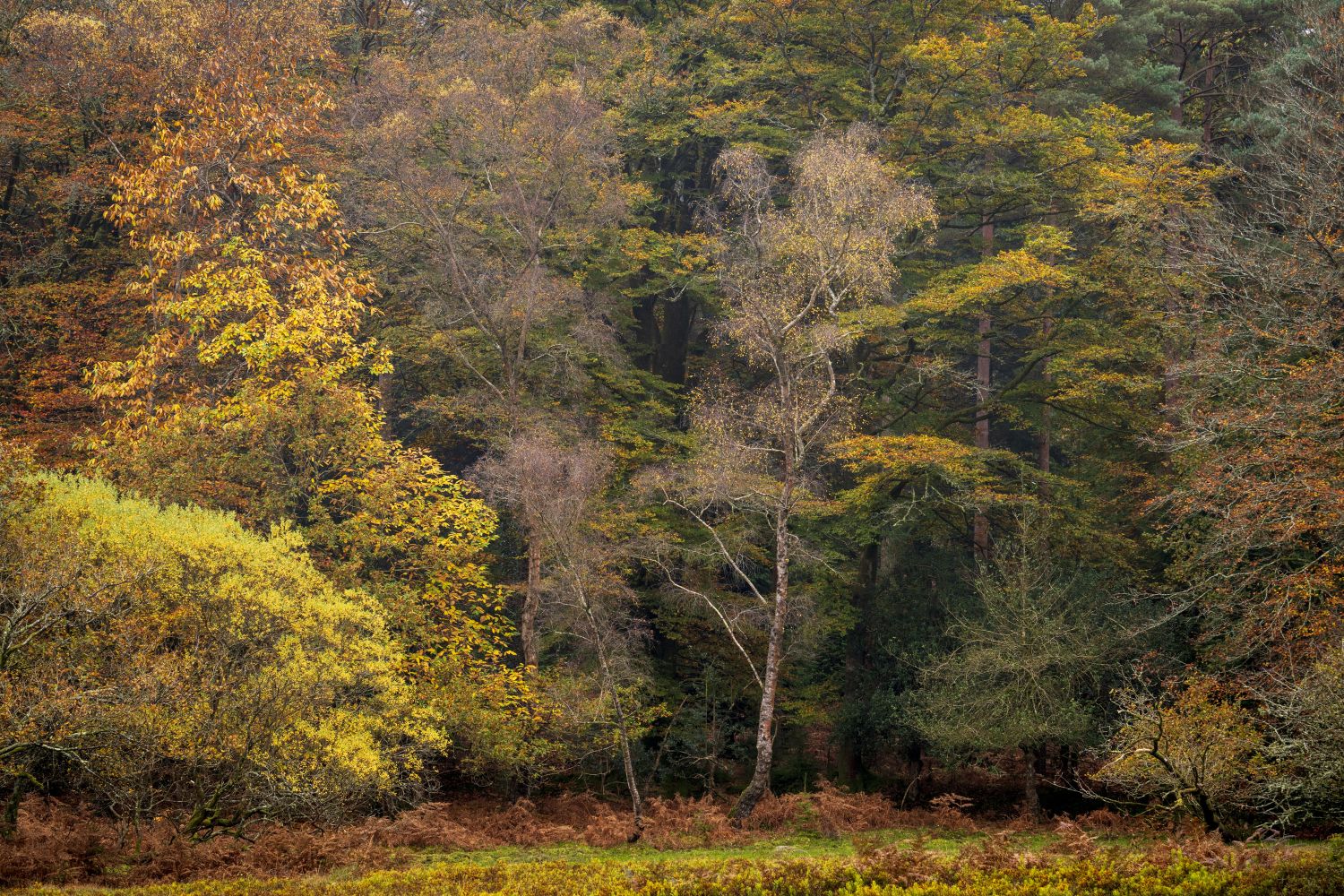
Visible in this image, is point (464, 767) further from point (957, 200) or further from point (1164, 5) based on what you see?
point (1164, 5)

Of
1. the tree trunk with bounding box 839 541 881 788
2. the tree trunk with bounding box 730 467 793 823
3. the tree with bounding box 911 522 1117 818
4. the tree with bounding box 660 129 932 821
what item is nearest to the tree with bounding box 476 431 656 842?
the tree with bounding box 660 129 932 821

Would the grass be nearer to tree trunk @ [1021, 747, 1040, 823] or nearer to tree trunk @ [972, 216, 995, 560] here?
tree trunk @ [1021, 747, 1040, 823]

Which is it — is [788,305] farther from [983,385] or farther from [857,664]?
[857,664]

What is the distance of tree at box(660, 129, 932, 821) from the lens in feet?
68.1

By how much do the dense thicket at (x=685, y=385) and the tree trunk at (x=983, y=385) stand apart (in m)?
0.16

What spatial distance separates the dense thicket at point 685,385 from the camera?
1708cm

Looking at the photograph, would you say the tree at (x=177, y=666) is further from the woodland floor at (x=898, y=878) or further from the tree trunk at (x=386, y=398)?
the tree trunk at (x=386, y=398)

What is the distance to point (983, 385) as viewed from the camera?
26.9 metres

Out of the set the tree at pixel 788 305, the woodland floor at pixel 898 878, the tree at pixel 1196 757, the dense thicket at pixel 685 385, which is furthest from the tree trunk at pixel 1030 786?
the woodland floor at pixel 898 878

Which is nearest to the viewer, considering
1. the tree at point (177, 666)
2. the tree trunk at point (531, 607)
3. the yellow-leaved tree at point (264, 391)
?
the tree at point (177, 666)

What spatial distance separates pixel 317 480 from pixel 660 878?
13.7 metres

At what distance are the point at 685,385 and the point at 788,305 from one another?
422 inches

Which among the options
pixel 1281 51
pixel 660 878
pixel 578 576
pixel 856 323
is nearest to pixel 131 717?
pixel 660 878

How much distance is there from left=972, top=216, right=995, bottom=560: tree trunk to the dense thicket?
6.2 inches
